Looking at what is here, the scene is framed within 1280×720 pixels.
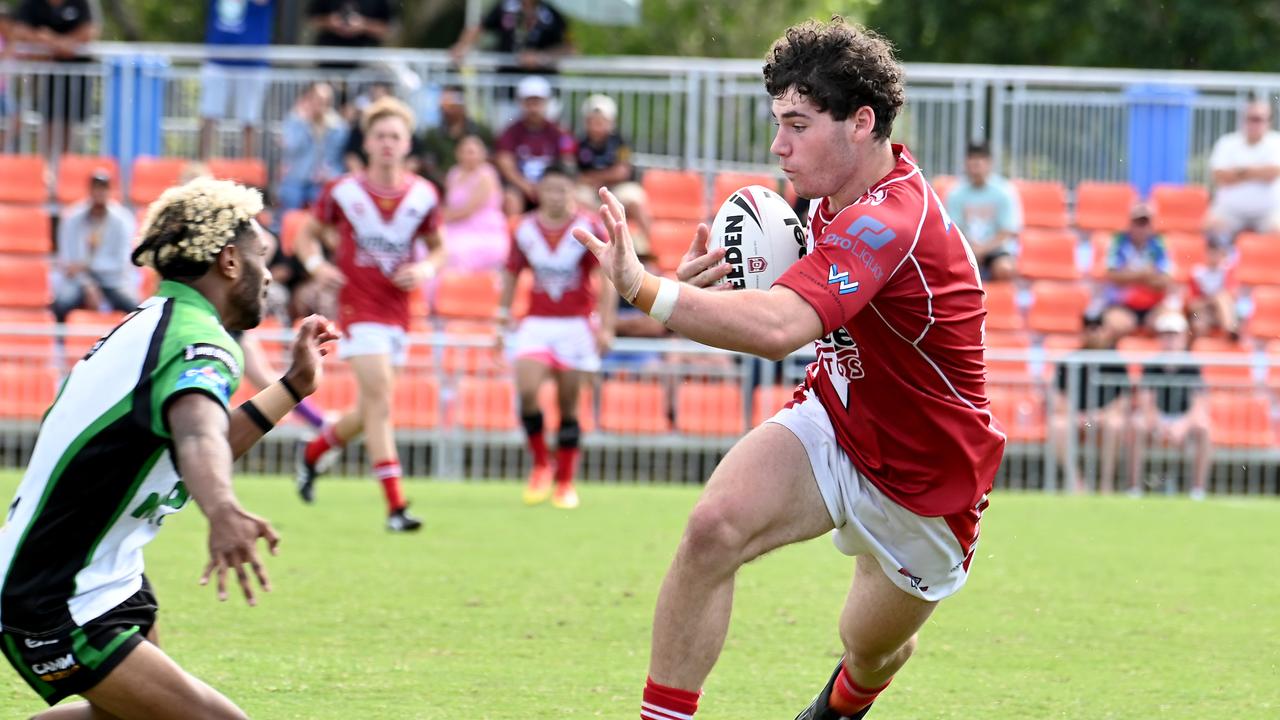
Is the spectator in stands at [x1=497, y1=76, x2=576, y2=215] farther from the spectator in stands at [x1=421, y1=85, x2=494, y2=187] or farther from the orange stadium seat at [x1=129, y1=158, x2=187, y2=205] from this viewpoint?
the orange stadium seat at [x1=129, y1=158, x2=187, y2=205]

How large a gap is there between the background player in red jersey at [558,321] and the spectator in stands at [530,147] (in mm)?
3784

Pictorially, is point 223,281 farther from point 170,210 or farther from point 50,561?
point 50,561

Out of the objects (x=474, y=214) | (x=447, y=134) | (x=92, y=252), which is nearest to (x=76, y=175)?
(x=92, y=252)

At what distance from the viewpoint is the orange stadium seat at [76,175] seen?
17141mm

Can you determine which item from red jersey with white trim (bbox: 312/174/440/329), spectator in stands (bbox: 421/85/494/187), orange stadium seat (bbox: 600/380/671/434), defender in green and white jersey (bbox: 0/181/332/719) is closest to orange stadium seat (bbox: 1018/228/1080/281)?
orange stadium seat (bbox: 600/380/671/434)

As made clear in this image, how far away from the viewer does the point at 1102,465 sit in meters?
14.6

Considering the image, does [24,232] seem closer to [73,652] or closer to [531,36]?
[531,36]

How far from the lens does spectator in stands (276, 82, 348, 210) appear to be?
1675cm

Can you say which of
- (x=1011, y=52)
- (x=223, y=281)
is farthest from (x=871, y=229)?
(x=1011, y=52)

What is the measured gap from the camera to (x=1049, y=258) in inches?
651

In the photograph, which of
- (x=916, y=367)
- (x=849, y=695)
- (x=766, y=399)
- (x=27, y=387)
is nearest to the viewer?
(x=916, y=367)

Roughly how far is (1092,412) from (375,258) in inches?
264

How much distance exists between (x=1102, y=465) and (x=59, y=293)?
31.3ft

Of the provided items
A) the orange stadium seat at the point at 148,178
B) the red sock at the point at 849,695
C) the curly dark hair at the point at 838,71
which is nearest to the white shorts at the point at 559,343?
the orange stadium seat at the point at 148,178
